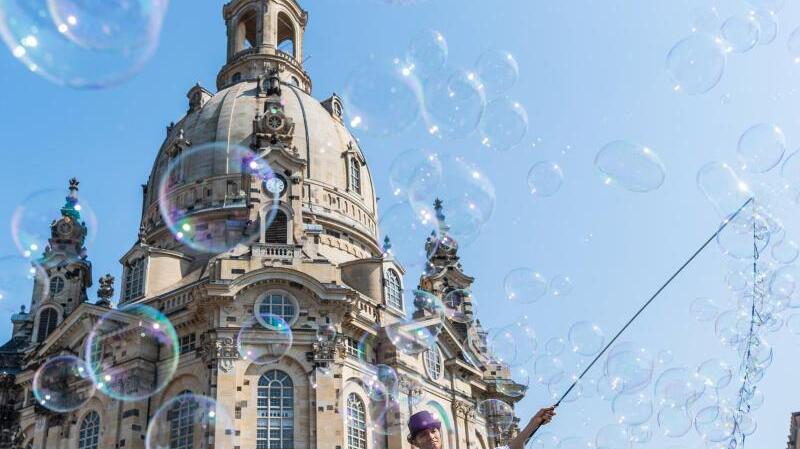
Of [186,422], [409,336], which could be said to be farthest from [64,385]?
[409,336]

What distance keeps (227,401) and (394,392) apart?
→ 9470 millimetres

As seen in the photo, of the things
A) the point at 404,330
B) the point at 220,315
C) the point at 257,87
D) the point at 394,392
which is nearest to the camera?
the point at 404,330

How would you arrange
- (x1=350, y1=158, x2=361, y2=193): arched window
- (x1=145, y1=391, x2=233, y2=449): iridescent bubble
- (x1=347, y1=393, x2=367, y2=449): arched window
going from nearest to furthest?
(x1=145, y1=391, x2=233, y2=449): iridescent bubble, (x1=347, y1=393, x2=367, y2=449): arched window, (x1=350, y1=158, x2=361, y2=193): arched window

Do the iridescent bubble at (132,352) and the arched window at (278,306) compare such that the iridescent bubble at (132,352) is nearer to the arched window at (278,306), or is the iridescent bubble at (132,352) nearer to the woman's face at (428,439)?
the arched window at (278,306)

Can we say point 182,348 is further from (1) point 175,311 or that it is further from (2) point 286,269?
(2) point 286,269

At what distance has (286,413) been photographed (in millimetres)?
39031

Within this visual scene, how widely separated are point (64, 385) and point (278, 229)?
14397mm

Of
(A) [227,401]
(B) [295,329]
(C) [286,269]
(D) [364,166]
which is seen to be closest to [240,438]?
(A) [227,401]

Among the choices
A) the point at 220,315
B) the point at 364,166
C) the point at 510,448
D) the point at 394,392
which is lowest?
the point at 510,448

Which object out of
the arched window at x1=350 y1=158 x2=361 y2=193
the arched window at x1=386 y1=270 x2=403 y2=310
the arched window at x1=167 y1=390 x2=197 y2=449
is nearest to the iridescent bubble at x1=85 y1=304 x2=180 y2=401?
the arched window at x1=167 y1=390 x2=197 y2=449

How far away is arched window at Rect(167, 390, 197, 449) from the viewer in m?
39.0

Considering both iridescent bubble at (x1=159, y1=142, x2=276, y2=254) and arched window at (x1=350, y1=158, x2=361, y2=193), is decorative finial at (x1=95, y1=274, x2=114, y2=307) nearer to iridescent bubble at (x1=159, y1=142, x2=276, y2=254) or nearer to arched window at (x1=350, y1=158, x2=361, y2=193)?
iridescent bubble at (x1=159, y1=142, x2=276, y2=254)

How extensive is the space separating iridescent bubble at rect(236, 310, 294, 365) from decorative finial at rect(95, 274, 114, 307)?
11125 millimetres

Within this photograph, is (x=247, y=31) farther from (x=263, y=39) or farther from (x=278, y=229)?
(x=278, y=229)
